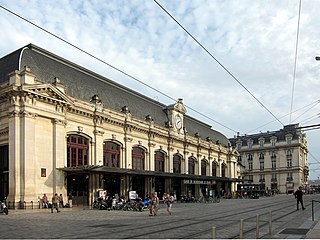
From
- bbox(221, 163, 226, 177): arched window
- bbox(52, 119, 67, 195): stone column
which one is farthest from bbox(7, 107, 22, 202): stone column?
bbox(221, 163, 226, 177): arched window

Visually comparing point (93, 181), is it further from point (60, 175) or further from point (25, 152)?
point (25, 152)

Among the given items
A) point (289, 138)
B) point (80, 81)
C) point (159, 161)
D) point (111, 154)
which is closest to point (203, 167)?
point (159, 161)

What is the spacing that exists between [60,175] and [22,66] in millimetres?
10813

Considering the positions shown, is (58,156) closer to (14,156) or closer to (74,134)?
(74,134)

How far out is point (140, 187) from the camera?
174 ft

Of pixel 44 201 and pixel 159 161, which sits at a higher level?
pixel 159 161

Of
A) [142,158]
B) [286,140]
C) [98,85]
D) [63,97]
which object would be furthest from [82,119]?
[286,140]

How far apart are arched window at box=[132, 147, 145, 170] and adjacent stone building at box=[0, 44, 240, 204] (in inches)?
5.0

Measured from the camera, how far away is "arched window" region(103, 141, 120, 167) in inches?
1863

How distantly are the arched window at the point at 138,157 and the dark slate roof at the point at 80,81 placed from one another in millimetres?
4587

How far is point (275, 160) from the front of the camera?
125 meters

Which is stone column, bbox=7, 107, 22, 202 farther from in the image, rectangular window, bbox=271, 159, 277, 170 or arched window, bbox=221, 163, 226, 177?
rectangular window, bbox=271, 159, 277, 170

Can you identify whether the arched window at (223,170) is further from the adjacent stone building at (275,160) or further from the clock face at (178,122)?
the adjacent stone building at (275,160)

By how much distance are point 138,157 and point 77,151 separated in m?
12.5
